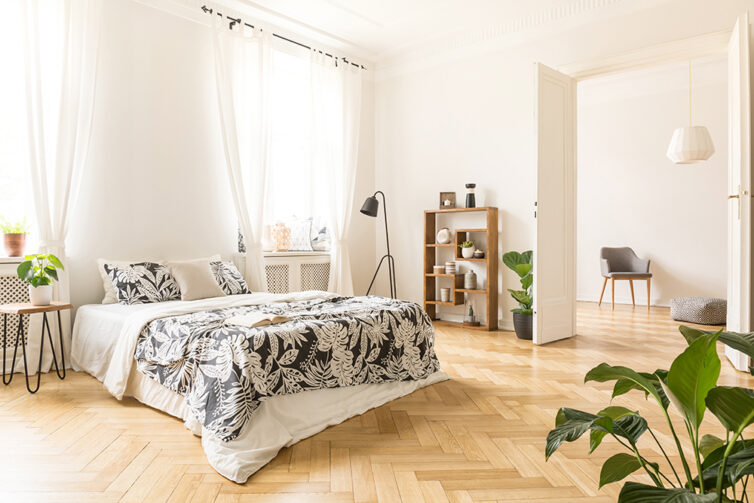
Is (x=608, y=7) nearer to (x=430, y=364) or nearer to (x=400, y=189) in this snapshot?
(x=400, y=189)

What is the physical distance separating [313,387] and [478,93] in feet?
13.1

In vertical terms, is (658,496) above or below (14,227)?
below

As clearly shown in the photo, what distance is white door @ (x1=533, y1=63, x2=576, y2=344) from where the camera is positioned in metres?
4.51

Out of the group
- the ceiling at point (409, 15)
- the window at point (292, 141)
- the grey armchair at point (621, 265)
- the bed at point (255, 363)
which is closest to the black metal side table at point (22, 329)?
the bed at point (255, 363)

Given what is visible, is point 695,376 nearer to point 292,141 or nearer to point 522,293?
point 522,293

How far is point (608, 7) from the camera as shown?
4531 mm

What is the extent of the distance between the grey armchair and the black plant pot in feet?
9.00

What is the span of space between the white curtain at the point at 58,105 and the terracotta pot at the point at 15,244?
160 millimetres

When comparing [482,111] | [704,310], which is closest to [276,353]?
[482,111]

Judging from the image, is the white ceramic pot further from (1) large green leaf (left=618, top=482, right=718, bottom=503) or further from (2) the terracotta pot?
(1) large green leaf (left=618, top=482, right=718, bottom=503)

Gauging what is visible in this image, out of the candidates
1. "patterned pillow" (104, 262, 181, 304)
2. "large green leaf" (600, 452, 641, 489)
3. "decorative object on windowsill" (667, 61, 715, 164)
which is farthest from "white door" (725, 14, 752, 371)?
"patterned pillow" (104, 262, 181, 304)

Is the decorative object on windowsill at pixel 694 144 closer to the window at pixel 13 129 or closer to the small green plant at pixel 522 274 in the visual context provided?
the small green plant at pixel 522 274

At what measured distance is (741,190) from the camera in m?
3.60

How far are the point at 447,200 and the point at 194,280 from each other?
9.64ft
